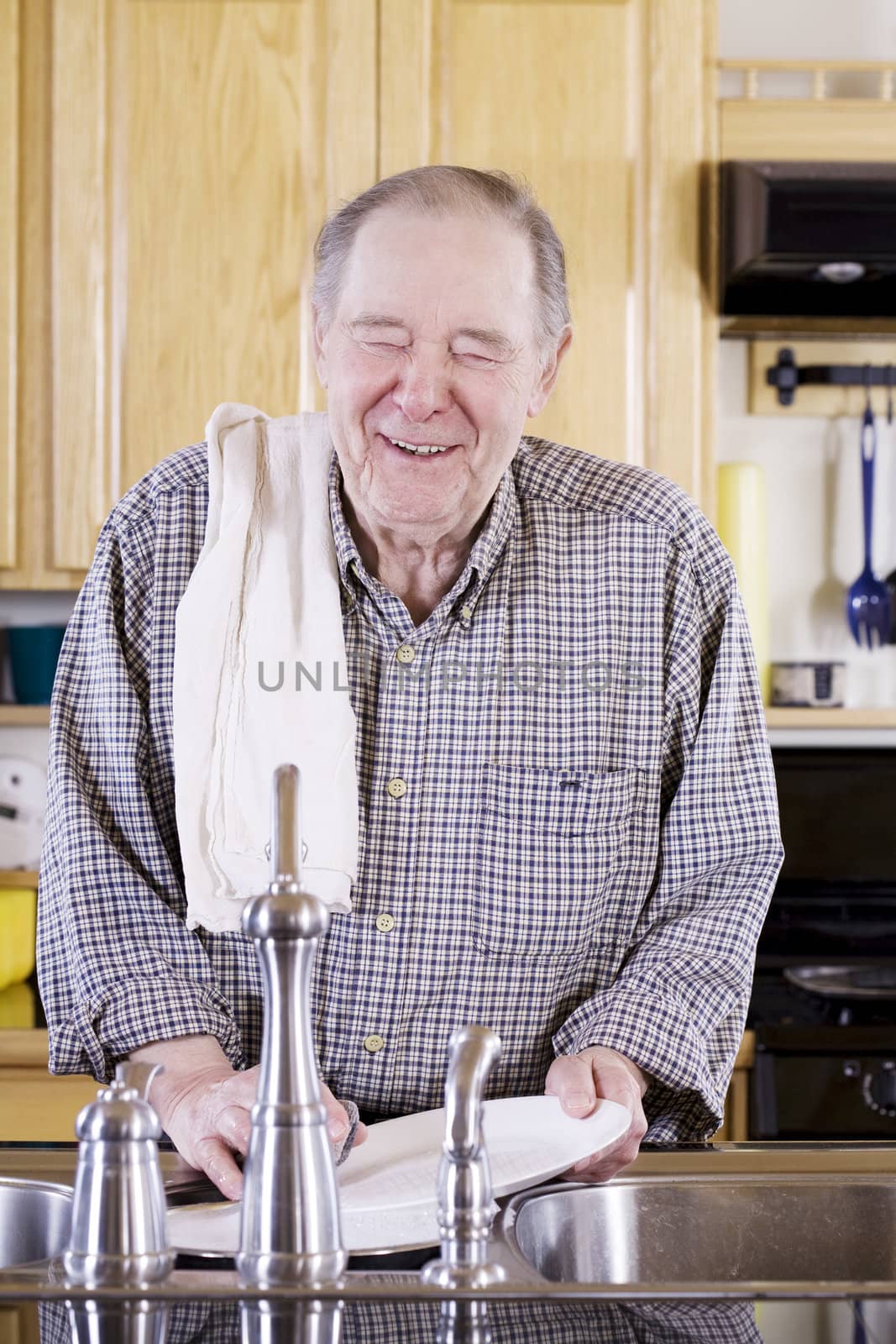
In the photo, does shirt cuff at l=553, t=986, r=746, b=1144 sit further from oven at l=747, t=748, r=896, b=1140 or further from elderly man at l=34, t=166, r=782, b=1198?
oven at l=747, t=748, r=896, b=1140

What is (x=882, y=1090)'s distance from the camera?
6.50ft

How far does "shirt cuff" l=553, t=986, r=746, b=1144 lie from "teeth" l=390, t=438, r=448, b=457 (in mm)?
433

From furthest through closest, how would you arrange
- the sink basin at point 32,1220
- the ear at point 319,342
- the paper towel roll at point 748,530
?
the paper towel roll at point 748,530
the ear at point 319,342
the sink basin at point 32,1220

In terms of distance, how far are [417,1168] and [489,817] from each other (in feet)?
1.15

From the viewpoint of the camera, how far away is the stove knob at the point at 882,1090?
1.98 metres

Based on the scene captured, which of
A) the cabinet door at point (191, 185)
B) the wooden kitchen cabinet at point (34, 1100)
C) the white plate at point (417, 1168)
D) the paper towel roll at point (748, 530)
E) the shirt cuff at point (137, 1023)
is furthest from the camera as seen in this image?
the paper towel roll at point (748, 530)

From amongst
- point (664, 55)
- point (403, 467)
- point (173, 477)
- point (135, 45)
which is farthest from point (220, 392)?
point (403, 467)

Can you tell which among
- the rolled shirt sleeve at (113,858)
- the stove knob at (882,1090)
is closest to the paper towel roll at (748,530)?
the stove knob at (882,1090)

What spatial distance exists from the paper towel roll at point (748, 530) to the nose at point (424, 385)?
4.28 ft

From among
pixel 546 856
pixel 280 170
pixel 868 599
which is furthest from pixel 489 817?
pixel 868 599

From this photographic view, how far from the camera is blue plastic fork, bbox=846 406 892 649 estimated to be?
248 centimetres

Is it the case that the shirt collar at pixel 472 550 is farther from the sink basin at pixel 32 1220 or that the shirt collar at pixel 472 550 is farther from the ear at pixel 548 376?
the sink basin at pixel 32 1220

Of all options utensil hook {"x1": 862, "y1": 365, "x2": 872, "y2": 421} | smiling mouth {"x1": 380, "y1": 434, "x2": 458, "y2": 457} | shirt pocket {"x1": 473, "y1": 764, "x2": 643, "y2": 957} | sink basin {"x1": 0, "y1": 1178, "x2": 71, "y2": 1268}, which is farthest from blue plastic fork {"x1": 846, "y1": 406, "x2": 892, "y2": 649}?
sink basin {"x1": 0, "y1": 1178, "x2": 71, "y2": 1268}

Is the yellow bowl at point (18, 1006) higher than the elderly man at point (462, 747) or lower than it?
lower
